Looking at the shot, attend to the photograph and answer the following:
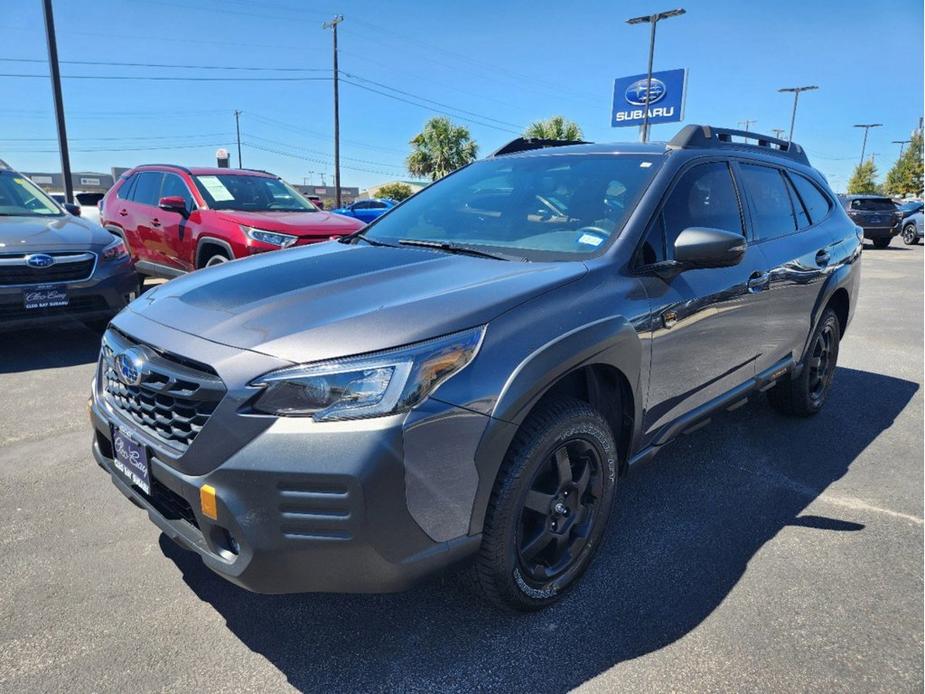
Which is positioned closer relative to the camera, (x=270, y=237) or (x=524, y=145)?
(x=524, y=145)

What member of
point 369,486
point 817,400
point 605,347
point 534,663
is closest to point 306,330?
point 369,486

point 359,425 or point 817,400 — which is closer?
Answer: point 359,425

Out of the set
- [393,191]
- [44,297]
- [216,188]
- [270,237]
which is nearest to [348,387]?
[44,297]

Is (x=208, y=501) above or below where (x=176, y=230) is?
below

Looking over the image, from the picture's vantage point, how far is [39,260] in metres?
5.10

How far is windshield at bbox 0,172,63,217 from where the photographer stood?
5938 mm

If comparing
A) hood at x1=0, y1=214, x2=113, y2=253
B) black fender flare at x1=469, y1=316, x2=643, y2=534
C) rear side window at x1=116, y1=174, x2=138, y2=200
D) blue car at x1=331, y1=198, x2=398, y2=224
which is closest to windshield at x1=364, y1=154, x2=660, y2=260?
black fender flare at x1=469, y1=316, x2=643, y2=534

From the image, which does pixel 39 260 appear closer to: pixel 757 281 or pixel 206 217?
pixel 206 217

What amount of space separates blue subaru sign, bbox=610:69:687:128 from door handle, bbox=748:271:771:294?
40.6m

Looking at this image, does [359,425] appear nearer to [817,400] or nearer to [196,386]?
[196,386]

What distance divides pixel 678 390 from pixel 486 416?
1.30m

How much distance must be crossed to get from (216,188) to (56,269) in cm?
242

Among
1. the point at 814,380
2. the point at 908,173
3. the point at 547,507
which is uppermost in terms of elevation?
the point at 908,173

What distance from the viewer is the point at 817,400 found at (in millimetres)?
4422
